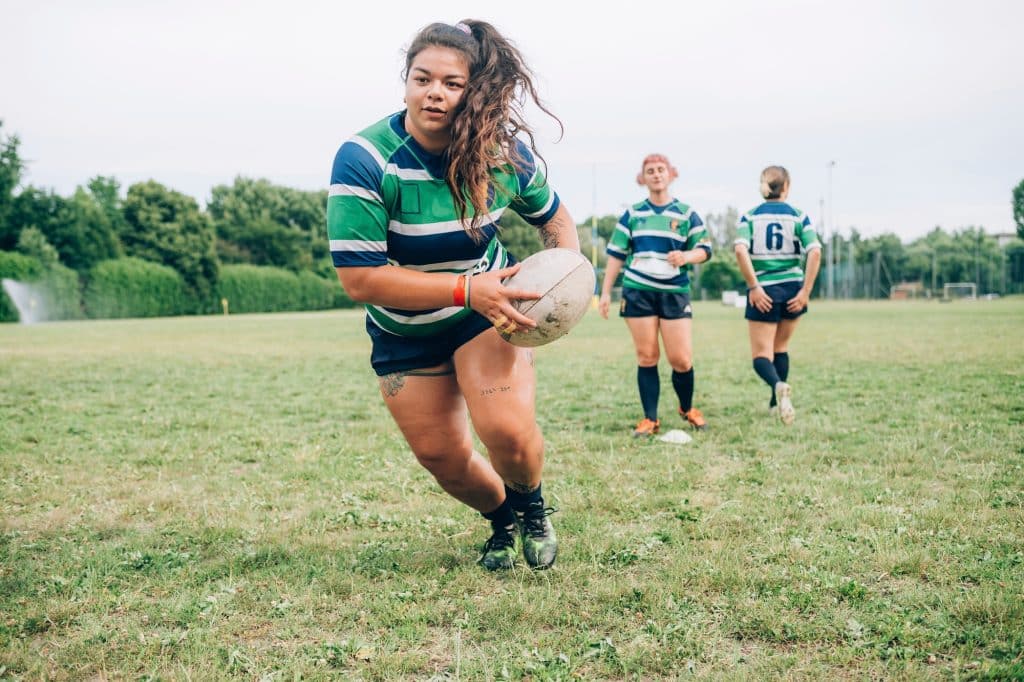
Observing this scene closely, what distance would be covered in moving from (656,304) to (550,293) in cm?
459

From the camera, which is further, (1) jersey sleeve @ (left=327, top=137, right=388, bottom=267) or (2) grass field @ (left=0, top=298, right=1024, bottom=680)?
(1) jersey sleeve @ (left=327, top=137, right=388, bottom=267)

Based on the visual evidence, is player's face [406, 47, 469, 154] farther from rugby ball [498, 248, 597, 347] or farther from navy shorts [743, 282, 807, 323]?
navy shorts [743, 282, 807, 323]

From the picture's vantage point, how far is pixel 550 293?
11.6ft

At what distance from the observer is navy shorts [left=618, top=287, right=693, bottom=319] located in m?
7.86

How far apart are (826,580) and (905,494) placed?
71.7 inches

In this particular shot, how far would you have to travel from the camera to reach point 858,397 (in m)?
9.61

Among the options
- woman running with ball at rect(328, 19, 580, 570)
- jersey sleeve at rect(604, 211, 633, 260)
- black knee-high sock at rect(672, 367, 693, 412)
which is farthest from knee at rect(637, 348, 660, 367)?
woman running with ball at rect(328, 19, 580, 570)

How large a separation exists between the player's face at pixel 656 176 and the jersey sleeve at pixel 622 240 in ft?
1.26

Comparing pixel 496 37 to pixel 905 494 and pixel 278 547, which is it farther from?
pixel 905 494

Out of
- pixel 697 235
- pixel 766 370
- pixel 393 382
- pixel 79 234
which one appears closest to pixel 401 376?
pixel 393 382

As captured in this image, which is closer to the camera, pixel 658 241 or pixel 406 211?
pixel 406 211

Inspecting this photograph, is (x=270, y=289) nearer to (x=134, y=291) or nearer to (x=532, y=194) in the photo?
(x=134, y=291)

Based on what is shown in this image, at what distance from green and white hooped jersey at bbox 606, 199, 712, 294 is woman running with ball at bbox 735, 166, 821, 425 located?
632 millimetres

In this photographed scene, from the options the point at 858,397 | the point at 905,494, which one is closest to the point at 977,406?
the point at 858,397
